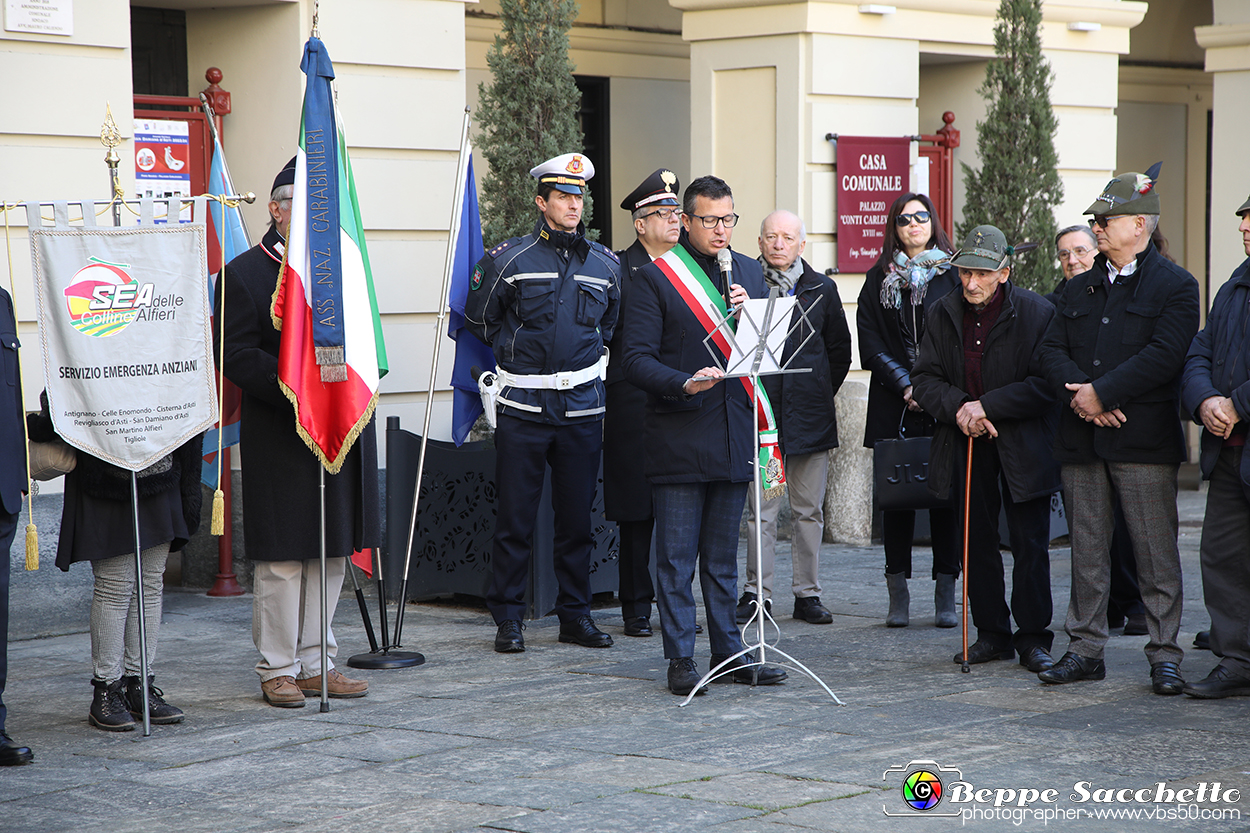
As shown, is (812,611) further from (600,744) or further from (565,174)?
(600,744)

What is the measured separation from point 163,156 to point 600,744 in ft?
15.2

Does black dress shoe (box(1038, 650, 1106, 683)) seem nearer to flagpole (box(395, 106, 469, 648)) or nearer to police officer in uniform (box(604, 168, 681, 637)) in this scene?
police officer in uniform (box(604, 168, 681, 637))

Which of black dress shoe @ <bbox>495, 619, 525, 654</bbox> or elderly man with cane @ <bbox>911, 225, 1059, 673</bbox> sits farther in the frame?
black dress shoe @ <bbox>495, 619, 525, 654</bbox>

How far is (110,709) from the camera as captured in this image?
18.2 feet

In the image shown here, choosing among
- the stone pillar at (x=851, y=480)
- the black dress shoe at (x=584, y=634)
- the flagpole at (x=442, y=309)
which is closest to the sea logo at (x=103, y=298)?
the flagpole at (x=442, y=309)

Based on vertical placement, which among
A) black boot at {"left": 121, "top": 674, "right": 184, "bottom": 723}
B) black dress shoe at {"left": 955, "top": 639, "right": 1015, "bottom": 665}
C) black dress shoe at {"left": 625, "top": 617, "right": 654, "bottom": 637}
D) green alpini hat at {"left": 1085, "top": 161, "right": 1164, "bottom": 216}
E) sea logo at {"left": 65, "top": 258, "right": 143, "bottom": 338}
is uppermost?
green alpini hat at {"left": 1085, "top": 161, "right": 1164, "bottom": 216}

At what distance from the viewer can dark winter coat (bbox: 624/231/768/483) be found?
5.95 meters

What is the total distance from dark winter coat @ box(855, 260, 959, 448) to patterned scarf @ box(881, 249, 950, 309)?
30 millimetres

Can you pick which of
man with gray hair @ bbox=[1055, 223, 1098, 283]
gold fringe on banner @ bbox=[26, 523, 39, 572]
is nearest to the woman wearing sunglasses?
man with gray hair @ bbox=[1055, 223, 1098, 283]

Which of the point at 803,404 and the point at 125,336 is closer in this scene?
the point at 125,336

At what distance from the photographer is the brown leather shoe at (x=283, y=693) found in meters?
5.84

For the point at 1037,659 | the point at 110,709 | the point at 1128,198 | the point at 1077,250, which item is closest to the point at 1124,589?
the point at 1037,659

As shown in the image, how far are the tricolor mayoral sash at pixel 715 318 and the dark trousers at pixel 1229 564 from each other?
1683 mm

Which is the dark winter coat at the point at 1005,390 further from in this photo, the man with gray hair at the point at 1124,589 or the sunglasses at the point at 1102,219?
the man with gray hair at the point at 1124,589
